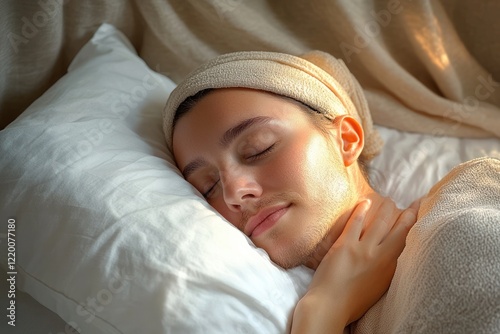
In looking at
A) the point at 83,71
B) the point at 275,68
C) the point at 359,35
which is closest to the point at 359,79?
the point at 359,35

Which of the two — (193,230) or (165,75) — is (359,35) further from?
(193,230)

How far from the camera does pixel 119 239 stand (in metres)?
1.05

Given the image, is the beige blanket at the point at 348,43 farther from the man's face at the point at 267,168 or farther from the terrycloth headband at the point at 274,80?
the man's face at the point at 267,168

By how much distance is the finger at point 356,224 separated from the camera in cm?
121

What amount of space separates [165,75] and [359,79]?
556mm

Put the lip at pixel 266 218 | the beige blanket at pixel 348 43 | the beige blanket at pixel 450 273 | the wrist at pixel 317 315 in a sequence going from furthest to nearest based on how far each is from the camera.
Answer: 1. the beige blanket at pixel 348 43
2. the lip at pixel 266 218
3. the wrist at pixel 317 315
4. the beige blanket at pixel 450 273

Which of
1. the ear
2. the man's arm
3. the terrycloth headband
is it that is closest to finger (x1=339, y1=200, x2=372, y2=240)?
the man's arm

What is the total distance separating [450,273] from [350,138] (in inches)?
18.9

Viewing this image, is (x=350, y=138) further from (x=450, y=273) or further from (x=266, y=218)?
(x=450, y=273)

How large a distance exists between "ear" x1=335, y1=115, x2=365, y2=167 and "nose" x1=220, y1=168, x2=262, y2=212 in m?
0.25

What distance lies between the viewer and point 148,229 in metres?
1.05

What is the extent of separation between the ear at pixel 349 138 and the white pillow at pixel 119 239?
0.98ft
